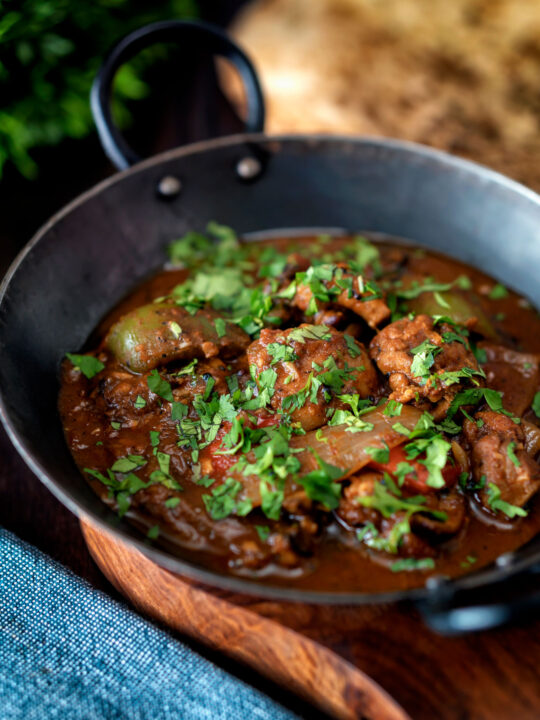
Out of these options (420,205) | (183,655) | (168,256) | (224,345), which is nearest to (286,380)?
(224,345)

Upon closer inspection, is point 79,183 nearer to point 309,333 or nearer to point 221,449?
point 309,333

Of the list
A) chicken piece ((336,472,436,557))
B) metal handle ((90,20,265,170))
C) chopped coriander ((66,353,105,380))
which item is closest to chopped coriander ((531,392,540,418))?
chicken piece ((336,472,436,557))

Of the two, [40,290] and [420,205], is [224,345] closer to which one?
[40,290]

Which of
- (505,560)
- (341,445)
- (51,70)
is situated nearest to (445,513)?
(505,560)

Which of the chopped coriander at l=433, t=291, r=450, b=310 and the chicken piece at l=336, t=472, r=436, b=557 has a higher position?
the chopped coriander at l=433, t=291, r=450, b=310

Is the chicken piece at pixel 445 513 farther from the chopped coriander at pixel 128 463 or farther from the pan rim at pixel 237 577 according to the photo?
the chopped coriander at pixel 128 463

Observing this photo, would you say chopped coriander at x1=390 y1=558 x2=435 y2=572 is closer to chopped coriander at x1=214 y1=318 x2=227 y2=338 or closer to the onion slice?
the onion slice
